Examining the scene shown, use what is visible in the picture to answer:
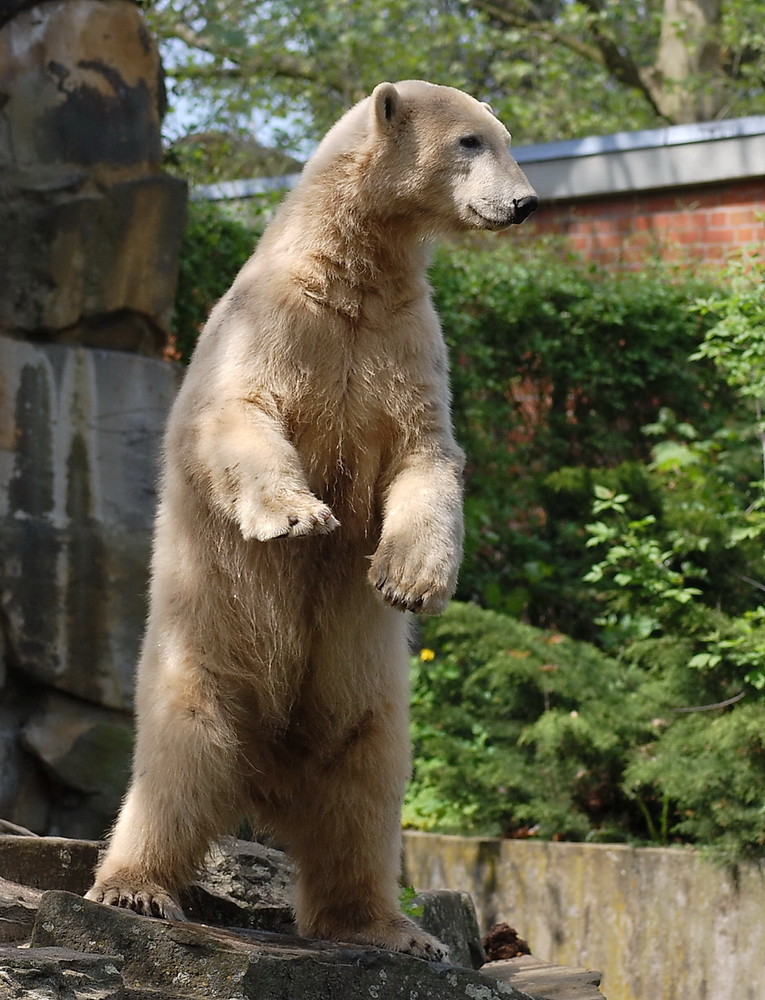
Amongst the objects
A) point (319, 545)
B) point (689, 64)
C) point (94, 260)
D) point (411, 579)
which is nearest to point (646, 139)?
point (94, 260)

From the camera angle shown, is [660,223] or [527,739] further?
[660,223]

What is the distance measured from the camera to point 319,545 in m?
3.58

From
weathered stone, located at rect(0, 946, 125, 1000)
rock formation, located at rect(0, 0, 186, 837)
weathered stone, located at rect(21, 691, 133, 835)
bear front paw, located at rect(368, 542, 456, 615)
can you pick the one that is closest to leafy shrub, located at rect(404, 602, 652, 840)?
weathered stone, located at rect(21, 691, 133, 835)

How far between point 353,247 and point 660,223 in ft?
23.0

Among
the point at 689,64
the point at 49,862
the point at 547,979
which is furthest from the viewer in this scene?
the point at 689,64

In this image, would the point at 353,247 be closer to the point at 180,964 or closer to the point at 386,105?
the point at 386,105

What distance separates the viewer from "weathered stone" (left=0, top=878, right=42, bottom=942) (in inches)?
132

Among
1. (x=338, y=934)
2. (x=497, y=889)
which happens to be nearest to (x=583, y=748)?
(x=497, y=889)

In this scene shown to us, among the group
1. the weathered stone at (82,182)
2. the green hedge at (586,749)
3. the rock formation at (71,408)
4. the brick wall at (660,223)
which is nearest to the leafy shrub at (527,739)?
the green hedge at (586,749)

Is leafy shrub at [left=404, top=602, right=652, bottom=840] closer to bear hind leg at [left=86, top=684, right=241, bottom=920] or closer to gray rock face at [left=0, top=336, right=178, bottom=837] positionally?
gray rock face at [left=0, top=336, right=178, bottom=837]

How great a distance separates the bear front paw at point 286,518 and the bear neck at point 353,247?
0.64 m

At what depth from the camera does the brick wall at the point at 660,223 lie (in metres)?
9.71

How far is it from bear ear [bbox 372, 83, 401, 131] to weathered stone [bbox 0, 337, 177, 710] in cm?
362

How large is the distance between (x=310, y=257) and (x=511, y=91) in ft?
53.8
